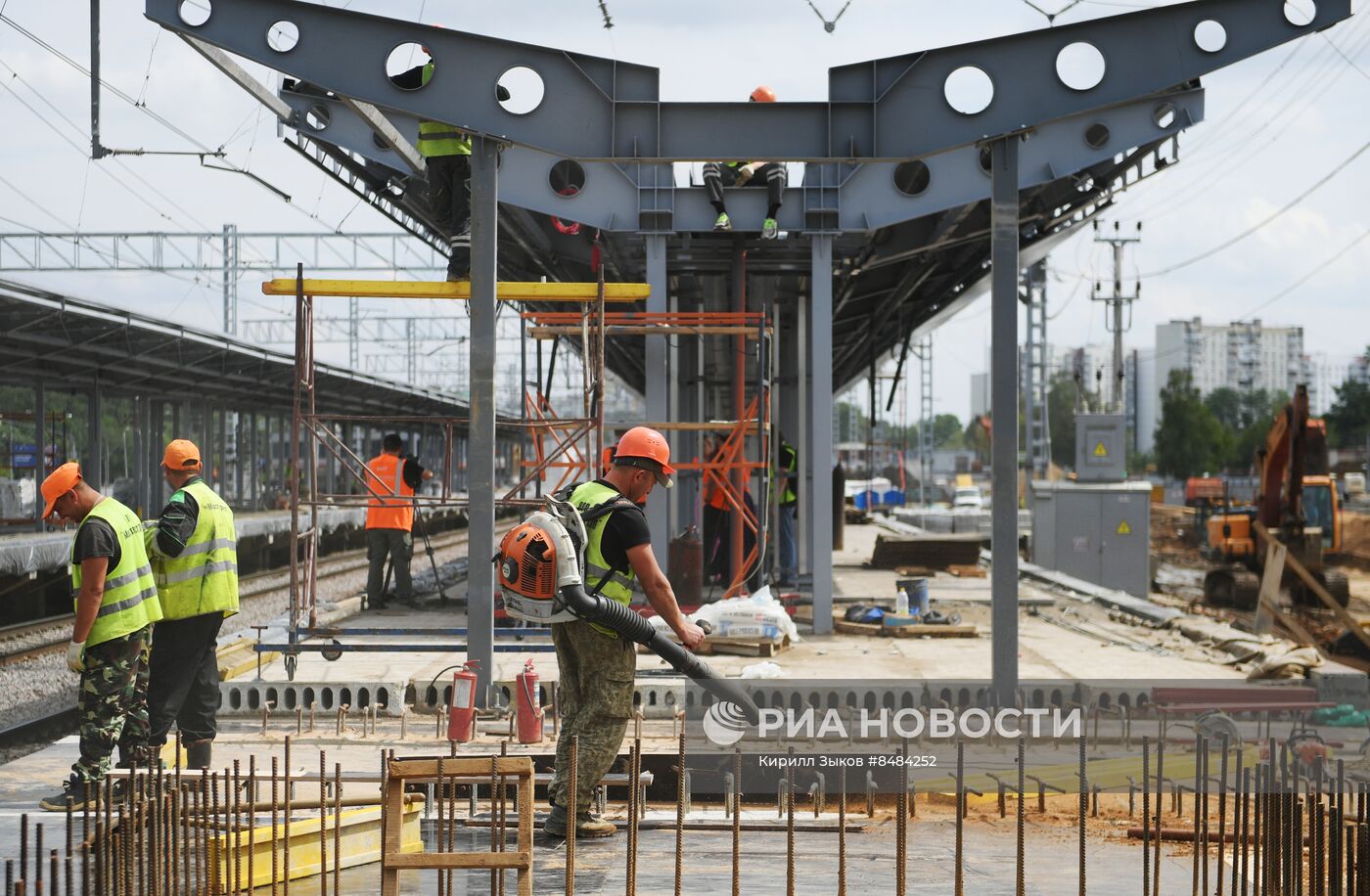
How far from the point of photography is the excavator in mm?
23578

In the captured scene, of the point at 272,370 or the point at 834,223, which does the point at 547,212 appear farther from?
the point at 272,370

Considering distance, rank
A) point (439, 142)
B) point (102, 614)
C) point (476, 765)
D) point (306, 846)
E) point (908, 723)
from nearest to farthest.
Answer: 1. point (476, 765)
2. point (306, 846)
3. point (102, 614)
4. point (908, 723)
5. point (439, 142)

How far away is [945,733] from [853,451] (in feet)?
399

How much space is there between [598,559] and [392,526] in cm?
1009

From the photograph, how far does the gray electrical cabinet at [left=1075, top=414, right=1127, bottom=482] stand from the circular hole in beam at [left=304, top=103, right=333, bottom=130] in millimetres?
15554

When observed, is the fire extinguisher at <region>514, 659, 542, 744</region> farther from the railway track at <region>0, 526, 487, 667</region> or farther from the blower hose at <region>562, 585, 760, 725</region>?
the railway track at <region>0, 526, 487, 667</region>

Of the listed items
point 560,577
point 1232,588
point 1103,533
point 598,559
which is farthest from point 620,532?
point 1232,588

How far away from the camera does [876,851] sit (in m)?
6.17

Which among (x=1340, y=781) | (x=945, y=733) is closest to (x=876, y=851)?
Answer: (x=1340, y=781)

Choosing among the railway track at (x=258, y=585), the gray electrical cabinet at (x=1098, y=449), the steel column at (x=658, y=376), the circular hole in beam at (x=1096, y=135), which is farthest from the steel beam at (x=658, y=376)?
the gray electrical cabinet at (x=1098, y=449)

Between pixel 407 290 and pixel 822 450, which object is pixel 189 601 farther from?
pixel 822 450

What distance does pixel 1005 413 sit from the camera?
920 centimetres

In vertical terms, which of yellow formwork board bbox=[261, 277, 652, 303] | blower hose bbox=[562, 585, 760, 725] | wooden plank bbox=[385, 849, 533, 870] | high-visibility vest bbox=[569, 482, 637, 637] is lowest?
wooden plank bbox=[385, 849, 533, 870]

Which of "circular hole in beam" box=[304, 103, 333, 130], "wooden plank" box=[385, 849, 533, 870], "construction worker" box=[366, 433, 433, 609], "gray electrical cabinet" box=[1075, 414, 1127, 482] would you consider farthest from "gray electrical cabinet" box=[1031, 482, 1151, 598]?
"wooden plank" box=[385, 849, 533, 870]
